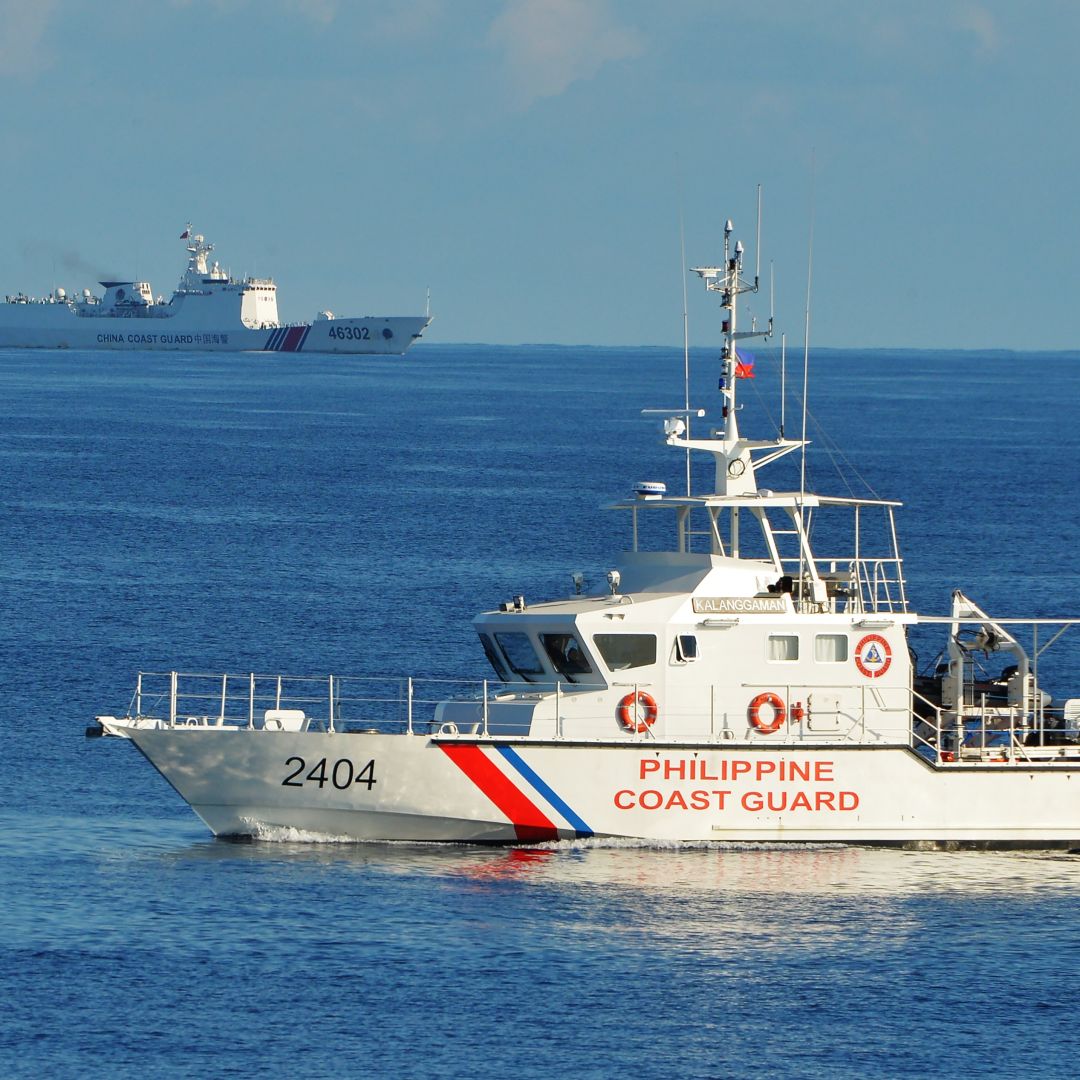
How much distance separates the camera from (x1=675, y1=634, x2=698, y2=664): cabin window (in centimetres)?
2783

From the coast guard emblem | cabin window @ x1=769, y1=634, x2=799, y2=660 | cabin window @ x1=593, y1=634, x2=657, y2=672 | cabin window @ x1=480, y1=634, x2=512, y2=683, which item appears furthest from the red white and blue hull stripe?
the coast guard emblem

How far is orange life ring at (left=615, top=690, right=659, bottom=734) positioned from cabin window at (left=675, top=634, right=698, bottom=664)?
0.68 meters

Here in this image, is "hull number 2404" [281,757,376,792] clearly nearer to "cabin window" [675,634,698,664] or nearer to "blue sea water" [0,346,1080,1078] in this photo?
"blue sea water" [0,346,1080,1078]

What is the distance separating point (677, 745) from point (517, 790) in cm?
217

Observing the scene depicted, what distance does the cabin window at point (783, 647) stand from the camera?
91.7 feet

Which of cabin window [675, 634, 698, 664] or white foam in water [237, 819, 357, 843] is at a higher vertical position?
cabin window [675, 634, 698, 664]

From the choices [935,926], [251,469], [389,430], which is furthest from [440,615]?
[389,430]

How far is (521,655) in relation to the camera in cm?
2828

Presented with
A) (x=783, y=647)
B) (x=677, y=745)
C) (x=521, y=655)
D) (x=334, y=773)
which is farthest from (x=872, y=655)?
(x=334, y=773)

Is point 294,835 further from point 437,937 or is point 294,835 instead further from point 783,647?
point 783,647

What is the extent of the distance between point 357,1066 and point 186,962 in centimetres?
333

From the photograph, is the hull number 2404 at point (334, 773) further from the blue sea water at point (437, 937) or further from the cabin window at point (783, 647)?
the cabin window at point (783, 647)

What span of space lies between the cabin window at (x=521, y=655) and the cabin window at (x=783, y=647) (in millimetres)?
3119

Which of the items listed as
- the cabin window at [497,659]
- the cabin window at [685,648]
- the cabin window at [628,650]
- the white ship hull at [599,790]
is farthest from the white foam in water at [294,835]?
the cabin window at [685,648]
